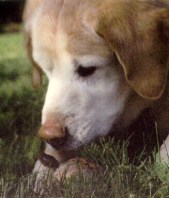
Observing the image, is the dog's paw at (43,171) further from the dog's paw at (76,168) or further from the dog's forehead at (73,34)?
the dog's forehead at (73,34)

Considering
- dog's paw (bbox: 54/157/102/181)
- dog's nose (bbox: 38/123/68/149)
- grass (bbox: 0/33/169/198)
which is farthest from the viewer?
dog's nose (bbox: 38/123/68/149)

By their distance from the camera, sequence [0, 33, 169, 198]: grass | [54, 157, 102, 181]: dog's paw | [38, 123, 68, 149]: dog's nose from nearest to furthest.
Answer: [0, 33, 169, 198]: grass < [54, 157, 102, 181]: dog's paw < [38, 123, 68, 149]: dog's nose

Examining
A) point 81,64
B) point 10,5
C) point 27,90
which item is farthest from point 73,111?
point 10,5

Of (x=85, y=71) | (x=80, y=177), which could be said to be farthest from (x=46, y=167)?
(x=85, y=71)

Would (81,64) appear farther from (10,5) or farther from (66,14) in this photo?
(10,5)

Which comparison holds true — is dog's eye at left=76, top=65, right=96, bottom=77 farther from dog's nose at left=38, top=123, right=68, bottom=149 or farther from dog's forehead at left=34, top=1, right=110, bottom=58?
dog's nose at left=38, top=123, right=68, bottom=149

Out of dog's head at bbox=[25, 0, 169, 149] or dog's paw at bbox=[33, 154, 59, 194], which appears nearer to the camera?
dog's paw at bbox=[33, 154, 59, 194]

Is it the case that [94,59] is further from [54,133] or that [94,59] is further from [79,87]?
[54,133]

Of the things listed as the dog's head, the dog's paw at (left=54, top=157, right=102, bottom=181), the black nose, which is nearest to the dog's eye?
the dog's head

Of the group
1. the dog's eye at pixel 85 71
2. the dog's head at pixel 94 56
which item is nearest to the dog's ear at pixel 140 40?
the dog's head at pixel 94 56
